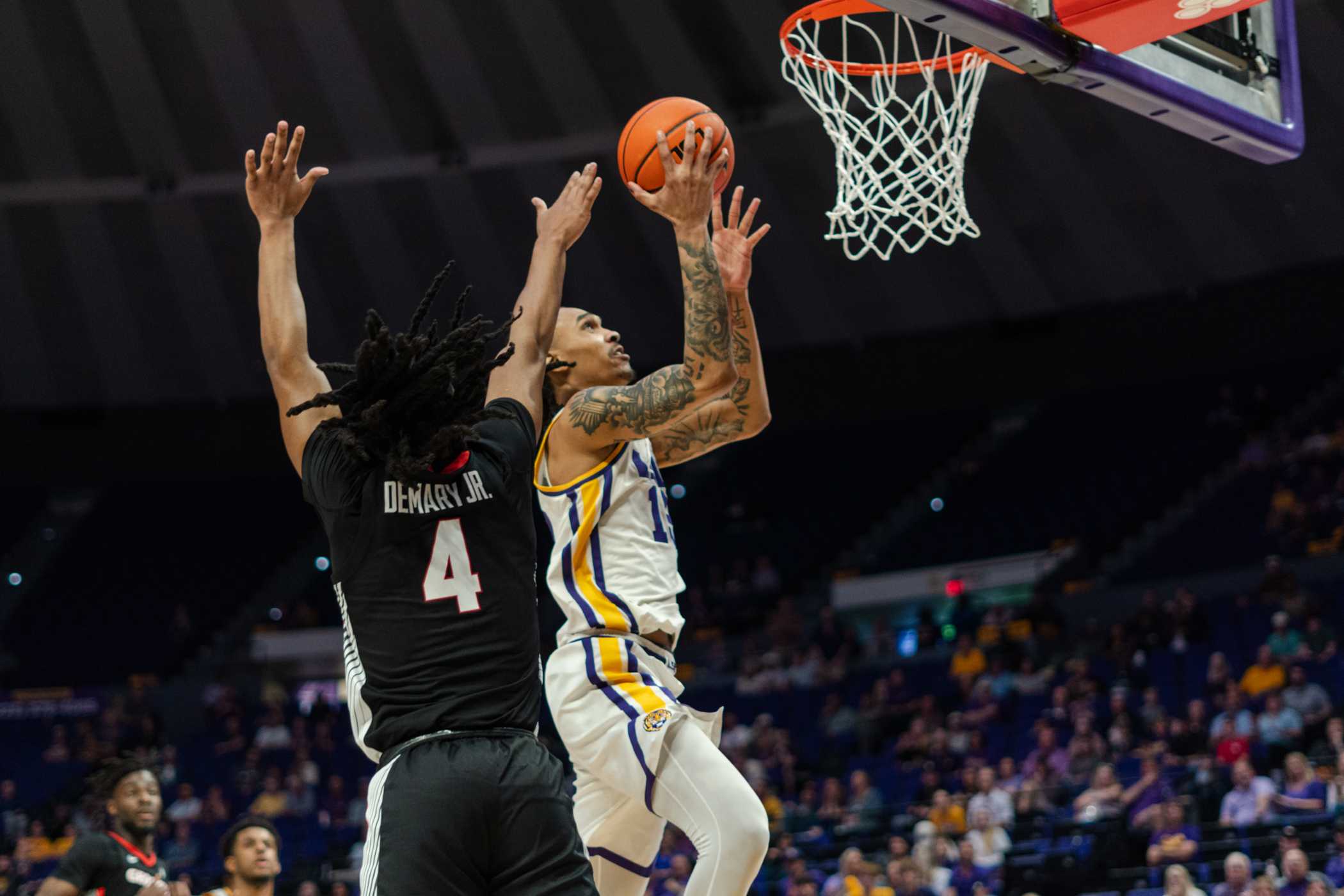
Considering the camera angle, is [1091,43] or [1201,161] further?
[1201,161]

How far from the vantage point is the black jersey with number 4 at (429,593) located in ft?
10.6

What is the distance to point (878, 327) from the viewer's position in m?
20.6

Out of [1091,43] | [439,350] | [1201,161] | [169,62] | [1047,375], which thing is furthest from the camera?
[1047,375]

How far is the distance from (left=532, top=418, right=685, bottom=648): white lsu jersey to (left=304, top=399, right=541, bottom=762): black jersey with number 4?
4.40ft

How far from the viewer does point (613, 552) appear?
4789 millimetres

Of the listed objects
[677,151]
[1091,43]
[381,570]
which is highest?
[1091,43]

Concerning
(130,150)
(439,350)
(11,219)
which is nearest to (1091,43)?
(439,350)

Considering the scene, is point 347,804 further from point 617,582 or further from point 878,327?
point 617,582

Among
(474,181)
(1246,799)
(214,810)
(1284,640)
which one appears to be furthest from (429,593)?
(474,181)

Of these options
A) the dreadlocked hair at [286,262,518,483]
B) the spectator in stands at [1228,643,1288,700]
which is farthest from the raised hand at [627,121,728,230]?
the spectator in stands at [1228,643,1288,700]

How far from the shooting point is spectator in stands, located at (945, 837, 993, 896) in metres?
11.0

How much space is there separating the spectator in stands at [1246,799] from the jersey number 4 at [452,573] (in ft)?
28.8

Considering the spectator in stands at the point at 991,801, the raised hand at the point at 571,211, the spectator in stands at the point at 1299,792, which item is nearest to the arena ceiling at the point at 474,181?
the spectator in stands at the point at 991,801

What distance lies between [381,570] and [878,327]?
700 inches
